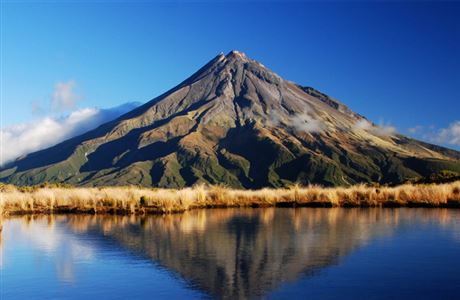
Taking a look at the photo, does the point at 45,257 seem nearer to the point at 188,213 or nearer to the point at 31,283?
the point at 31,283

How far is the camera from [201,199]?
1371 inches

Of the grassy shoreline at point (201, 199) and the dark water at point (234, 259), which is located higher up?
the grassy shoreline at point (201, 199)

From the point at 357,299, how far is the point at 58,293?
633cm

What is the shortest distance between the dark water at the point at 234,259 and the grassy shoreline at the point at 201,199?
5.96m

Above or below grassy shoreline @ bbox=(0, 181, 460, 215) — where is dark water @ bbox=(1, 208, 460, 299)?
below

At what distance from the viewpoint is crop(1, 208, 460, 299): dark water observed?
12.1 meters

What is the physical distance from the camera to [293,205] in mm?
35406

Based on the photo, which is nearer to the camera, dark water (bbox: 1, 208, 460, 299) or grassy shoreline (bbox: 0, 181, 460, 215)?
dark water (bbox: 1, 208, 460, 299)

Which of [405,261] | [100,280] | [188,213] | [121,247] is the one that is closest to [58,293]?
[100,280]

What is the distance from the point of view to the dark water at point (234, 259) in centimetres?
1206

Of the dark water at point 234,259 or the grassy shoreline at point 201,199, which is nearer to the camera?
the dark water at point 234,259

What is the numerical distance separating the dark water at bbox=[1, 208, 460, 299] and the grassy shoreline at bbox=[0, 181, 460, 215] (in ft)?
19.6

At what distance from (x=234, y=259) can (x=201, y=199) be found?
1945 centimetres

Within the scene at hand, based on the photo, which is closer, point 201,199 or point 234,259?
point 234,259
